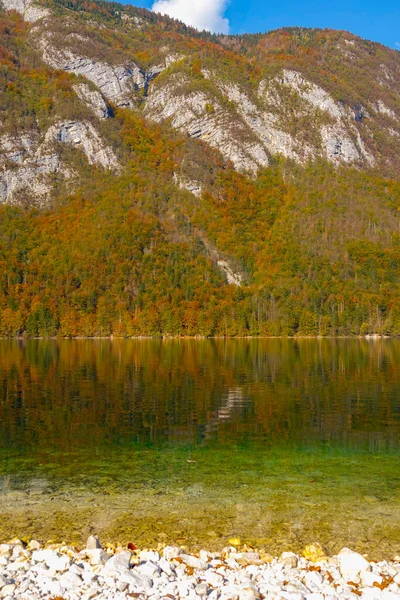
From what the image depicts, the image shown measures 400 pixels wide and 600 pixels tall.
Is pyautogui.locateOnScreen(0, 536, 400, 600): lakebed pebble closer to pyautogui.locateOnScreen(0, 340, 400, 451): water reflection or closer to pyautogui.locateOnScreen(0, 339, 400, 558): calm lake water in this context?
pyautogui.locateOnScreen(0, 339, 400, 558): calm lake water

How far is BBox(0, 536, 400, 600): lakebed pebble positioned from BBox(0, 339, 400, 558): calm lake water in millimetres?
1272

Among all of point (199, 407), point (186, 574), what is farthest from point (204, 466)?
point (199, 407)

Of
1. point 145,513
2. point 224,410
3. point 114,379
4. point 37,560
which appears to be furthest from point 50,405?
point 37,560

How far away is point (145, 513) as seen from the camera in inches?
667

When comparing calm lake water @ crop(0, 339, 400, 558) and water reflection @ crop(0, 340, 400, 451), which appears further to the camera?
water reflection @ crop(0, 340, 400, 451)

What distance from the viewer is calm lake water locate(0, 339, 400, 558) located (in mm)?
15711

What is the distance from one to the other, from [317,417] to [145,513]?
19.2 m

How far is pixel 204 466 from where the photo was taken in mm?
22688

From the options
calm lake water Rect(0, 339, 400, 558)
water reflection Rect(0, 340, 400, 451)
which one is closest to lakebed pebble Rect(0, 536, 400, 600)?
calm lake water Rect(0, 339, 400, 558)

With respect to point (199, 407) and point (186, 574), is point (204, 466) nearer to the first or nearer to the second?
point (186, 574)

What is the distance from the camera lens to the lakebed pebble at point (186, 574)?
1140 cm

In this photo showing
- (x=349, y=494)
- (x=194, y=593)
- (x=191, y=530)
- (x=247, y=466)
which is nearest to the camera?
(x=194, y=593)

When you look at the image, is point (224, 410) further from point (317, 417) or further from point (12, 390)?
point (12, 390)

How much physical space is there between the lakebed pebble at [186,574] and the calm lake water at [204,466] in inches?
50.1
